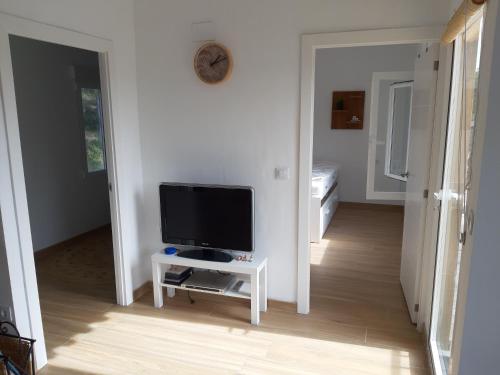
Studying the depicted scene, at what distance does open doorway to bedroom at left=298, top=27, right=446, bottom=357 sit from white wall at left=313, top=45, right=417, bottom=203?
0.6 inches

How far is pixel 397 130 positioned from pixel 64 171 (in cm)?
458

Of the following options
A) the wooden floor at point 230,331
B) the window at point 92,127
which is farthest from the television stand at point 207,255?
the window at point 92,127

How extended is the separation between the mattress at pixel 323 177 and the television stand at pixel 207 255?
70.2 inches

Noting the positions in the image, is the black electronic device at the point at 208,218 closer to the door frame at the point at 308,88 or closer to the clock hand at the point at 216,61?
the door frame at the point at 308,88

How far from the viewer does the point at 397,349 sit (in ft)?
8.50

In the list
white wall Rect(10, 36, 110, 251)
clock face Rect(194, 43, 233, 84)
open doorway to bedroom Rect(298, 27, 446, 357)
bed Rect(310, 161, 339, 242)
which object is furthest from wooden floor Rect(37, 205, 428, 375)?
clock face Rect(194, 43, 233, 84)

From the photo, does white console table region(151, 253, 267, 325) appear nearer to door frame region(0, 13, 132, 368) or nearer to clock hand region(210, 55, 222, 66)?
door frame region(0, 13, 132, 368)

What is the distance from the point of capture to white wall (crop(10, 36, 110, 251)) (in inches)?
159

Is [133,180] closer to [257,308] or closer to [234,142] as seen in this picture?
[234,142]

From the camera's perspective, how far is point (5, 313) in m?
Answer: 2.29

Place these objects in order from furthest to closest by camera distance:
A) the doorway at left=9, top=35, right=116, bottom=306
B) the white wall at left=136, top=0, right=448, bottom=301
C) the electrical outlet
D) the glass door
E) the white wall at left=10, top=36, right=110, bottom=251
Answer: the white wall at left=10, top=36, right=110, bottom=251, the doorway at left=9, top=35, right=116, bottom=306, the white wall at left=136, top=0, right=448, bottom=301, the electrical outlet, the glass door

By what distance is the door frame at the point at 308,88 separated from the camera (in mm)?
2467

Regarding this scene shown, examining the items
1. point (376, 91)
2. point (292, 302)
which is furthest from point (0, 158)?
point (376, 91)

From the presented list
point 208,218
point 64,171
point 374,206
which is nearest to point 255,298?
point 208,218
